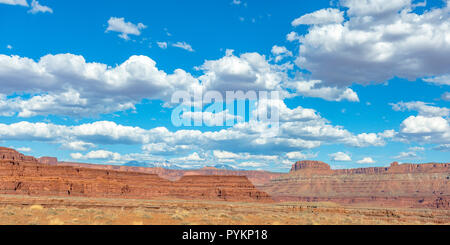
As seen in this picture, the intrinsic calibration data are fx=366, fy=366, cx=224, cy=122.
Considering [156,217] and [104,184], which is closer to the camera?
[156,217]

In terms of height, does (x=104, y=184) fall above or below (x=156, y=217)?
below

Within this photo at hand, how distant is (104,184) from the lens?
10644 centimetres

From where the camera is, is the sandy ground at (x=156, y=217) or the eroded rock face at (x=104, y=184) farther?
the eroded rock face at (x=104, y=184)

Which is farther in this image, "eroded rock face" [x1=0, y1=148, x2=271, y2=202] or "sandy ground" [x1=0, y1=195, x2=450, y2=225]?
"eroded rock face" [x1=0, y1=148, x2=271, y2=202]

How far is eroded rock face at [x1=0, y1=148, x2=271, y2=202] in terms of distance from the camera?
92.0m

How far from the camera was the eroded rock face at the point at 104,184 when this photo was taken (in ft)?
302
